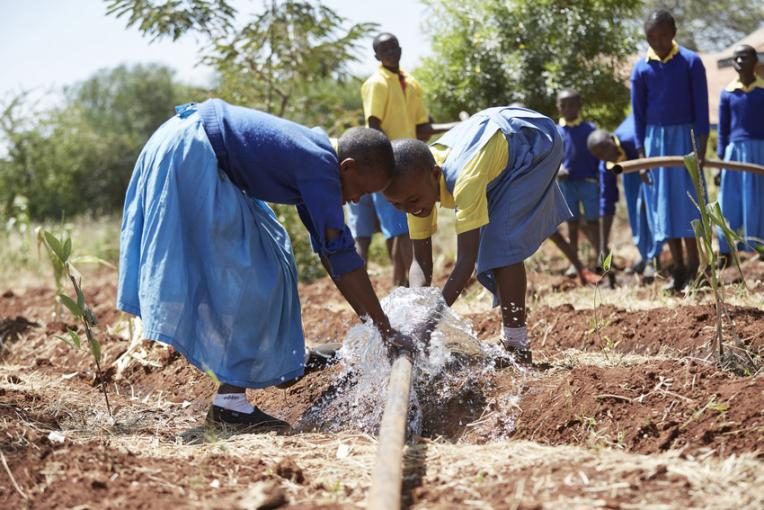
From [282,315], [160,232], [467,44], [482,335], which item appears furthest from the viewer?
[467,44]

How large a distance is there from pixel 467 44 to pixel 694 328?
4.54 m

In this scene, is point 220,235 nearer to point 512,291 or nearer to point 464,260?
point 464,260

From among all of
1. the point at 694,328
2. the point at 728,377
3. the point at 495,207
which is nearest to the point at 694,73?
the point at 694,328

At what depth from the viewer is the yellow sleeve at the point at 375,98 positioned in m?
6.01

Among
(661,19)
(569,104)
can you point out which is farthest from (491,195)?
(569,104)

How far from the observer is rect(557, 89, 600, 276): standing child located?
710 centimetres

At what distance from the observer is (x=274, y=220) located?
372 centimetres

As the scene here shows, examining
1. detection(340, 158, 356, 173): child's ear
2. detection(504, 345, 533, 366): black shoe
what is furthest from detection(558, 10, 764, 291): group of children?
detection(340, 158, 356, 173): child's ear

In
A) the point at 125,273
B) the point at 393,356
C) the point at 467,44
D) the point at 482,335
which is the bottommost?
the point at 482,335

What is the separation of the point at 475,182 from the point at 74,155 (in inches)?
710

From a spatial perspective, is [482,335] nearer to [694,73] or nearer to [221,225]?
[221,225]

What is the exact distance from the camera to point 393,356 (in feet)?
11.3

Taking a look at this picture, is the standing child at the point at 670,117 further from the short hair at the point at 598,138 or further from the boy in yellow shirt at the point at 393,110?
the boy in yellow shirt at the point at 393,110

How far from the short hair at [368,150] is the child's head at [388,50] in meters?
2.93
